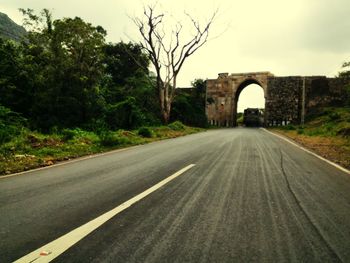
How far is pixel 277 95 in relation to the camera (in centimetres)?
4306

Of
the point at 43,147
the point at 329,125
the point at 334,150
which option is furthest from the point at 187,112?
the point at 43,147

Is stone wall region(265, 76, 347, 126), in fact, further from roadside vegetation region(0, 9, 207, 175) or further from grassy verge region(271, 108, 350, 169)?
roadside vegetation region(0, 9, 207, 175)

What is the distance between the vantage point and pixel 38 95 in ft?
71.6

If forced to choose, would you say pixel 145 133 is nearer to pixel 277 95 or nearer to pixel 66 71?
pixel 66 71

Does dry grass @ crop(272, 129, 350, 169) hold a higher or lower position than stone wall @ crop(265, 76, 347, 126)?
lower

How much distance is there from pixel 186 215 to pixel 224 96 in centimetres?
4306

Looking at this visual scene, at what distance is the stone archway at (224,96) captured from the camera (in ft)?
150

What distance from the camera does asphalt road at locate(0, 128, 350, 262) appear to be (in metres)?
3.04

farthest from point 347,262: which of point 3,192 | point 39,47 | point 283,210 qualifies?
point 39,47

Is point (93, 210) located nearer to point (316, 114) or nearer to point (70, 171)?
point (70, 171)

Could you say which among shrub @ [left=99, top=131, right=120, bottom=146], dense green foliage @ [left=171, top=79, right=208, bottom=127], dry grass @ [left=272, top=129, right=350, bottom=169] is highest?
dense green foliage @ [left=171, top=79, right=208, bottom=127]

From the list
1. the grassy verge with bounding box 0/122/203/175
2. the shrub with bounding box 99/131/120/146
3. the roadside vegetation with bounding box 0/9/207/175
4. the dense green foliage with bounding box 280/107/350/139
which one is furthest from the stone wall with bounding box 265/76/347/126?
the shrub with bounding box 99/131/120/146

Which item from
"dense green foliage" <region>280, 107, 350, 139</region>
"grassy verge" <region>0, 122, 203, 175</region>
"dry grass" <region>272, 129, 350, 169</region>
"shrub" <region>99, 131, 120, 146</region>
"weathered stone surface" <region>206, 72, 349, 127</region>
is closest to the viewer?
"grassy verge" <region>0, 122, 203, 175</region>

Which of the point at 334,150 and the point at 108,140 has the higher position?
the point at 108,140
